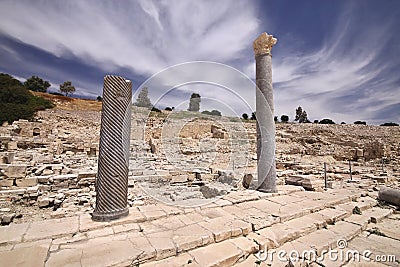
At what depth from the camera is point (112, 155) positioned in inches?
141

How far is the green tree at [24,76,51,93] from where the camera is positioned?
49.9 metres

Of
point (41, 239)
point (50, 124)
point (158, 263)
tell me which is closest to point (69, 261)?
point (41, 239)

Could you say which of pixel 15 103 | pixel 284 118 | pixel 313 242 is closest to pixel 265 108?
pixel 313 242

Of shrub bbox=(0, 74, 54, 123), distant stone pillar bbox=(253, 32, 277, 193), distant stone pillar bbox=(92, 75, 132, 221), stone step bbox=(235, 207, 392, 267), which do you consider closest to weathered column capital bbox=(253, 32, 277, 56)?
distant stone pillar bbox=(253, 32, 277, 193)

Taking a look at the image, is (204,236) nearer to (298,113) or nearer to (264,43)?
(264,43)

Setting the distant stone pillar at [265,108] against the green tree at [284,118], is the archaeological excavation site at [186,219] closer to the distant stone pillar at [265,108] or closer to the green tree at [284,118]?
the distant stone pillar at [265,108]

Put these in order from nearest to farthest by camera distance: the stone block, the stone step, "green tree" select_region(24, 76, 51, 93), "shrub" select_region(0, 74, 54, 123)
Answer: the stone step → the stone block → "shrub" select_region(0, 74, 54, 123) → "green tree" select_region(24, 76, 51, 93)

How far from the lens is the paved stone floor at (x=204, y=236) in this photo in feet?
8.46

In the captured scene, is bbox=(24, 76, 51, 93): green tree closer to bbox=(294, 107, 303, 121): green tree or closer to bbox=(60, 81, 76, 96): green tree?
bbox=(60, 81, 76, 96): green tree

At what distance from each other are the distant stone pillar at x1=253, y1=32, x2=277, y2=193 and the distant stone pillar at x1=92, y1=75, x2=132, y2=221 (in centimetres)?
363

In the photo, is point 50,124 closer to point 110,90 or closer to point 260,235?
point 110,90

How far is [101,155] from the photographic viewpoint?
360 cm

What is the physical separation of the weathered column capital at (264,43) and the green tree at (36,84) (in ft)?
199

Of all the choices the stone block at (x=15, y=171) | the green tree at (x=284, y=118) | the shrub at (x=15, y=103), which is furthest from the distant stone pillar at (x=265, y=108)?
the green tree at (x=284, y=118)
